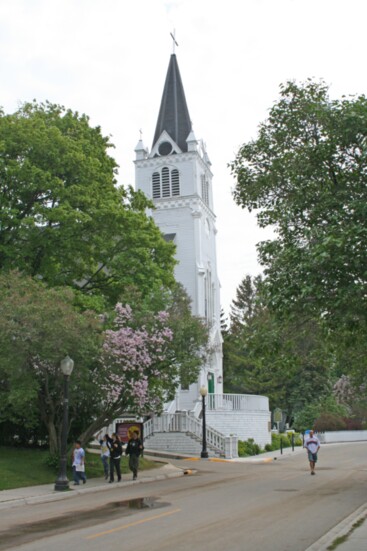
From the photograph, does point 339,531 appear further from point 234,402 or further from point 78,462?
point 234,402

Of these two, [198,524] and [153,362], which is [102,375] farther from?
[198,524]

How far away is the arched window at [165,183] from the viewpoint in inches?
1916

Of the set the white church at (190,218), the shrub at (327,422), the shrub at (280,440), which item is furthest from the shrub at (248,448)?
the shrub at (327,422)

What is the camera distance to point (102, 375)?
20.3 meters

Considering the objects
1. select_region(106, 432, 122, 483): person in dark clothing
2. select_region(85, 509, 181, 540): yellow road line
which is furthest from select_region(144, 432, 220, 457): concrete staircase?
select_region(85, 509, 181, 540): yellow road line

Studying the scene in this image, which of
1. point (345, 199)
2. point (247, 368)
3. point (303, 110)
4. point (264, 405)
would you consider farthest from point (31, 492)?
point (247, 368)

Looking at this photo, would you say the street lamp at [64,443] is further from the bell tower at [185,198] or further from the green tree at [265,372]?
the bell tower at [185,198]

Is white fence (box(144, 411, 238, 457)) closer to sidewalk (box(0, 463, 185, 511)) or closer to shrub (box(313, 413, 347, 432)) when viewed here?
sidewalk (box(0, 463, 185, 511))

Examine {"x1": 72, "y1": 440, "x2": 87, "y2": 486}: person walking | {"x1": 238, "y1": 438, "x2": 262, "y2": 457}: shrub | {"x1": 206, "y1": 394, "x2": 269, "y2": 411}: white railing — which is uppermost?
{"x1": 206, "y1": 394, "x2": 269, "y2": 411}: white railing

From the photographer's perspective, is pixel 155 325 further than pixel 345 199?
Yes

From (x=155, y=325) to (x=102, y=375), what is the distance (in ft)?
8.15

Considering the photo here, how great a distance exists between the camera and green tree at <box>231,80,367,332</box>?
1364 cm

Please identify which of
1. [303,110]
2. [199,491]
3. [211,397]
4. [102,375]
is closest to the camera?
[303,110]

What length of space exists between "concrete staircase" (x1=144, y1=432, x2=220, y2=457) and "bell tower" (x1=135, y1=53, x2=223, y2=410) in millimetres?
10149
